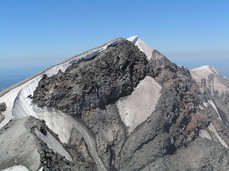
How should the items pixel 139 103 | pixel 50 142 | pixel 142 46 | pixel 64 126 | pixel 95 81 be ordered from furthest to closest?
pixel 142 46
pixel 139 103
pixel 95 81
pixel 64 126
pixel 50 142

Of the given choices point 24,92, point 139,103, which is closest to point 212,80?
point 139,103

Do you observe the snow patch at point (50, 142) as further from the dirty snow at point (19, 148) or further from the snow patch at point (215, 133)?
the snow patch at point (215, 133)

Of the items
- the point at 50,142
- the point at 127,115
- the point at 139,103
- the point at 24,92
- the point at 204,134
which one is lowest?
the point at 204,134

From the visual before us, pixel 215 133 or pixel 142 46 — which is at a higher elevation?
pixel 142 46

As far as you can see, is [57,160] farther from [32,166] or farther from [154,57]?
[154,57]

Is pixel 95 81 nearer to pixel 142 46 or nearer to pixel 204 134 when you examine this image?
pixel 142 46

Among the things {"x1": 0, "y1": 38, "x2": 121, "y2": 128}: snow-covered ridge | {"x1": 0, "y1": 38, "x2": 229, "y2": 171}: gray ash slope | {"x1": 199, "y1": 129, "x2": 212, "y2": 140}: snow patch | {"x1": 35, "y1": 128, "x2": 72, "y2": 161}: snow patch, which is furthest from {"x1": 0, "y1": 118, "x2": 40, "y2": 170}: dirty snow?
{"x1": 199, "y1": 129, "x2": 212, "y2": 140}: snow patch

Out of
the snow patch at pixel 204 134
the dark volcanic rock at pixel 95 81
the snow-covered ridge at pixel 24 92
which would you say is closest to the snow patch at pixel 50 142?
the snow-covered ridge at pixel 24 92
